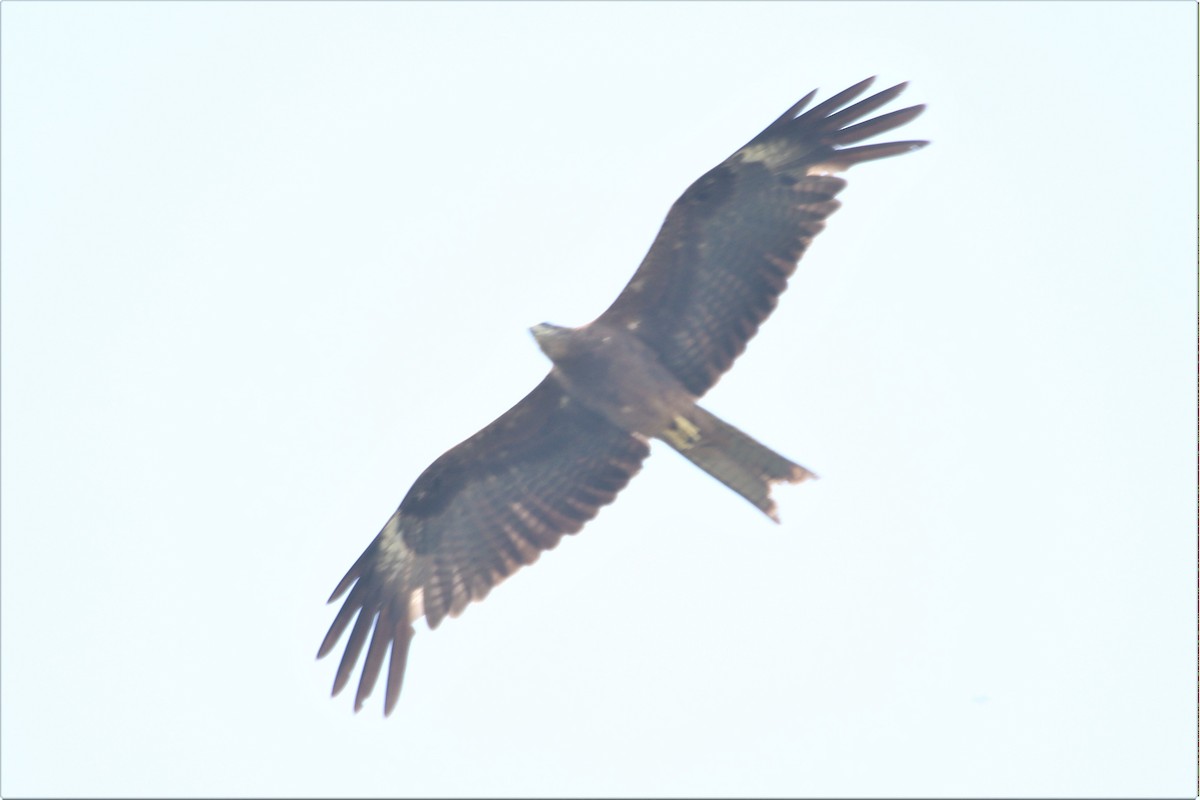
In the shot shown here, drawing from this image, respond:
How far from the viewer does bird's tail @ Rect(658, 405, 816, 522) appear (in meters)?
12.2

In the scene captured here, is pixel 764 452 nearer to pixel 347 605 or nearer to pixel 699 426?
pixel 699 426

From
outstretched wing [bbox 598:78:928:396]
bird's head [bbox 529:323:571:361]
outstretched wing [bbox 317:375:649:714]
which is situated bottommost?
outstretched wing [bbox 317:375:649:714]

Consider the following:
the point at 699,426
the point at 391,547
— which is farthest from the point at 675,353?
the point at 391,547

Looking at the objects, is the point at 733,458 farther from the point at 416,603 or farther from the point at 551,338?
the point at 416,603

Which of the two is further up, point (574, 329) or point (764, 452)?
point (574, 329)

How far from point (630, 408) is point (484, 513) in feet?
5.14

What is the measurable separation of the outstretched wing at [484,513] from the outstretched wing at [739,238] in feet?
2.98

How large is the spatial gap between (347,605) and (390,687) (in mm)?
837

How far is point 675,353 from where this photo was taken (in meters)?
12.7

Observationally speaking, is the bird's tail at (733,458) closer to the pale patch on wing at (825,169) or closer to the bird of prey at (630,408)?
the bird of prey at (630,408)

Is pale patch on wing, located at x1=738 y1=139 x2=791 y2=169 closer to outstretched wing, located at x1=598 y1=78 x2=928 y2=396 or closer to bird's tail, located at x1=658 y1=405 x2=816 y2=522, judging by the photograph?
outstretched wing, located at x1=598 y1=78 x2=928 y2=396

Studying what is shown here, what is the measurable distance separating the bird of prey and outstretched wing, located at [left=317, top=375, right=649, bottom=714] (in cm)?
1

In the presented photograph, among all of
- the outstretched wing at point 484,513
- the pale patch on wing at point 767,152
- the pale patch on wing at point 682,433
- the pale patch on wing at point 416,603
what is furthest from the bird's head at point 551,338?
the pale patch on wing at point 416,603

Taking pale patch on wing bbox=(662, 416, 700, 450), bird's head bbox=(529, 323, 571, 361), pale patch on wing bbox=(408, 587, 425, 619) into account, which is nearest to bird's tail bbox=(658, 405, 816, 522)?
A: pale patch on wing bbox=(662, 416, 700, 450)
